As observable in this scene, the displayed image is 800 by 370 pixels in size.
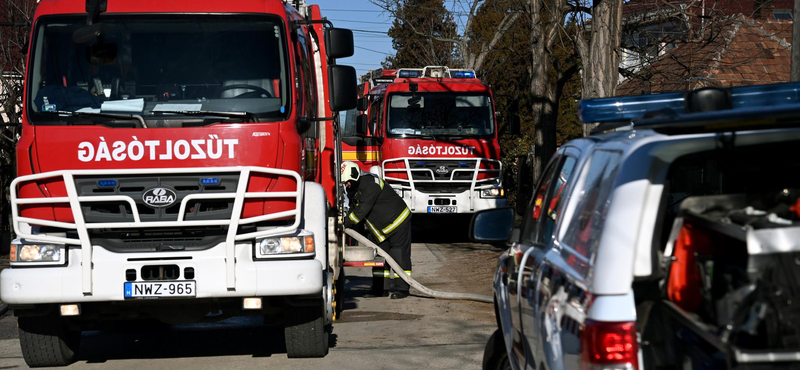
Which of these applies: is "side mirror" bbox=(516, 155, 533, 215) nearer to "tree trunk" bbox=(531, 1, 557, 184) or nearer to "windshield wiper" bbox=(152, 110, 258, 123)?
"tree trunk" bbox=(531, 1, 557, 184)

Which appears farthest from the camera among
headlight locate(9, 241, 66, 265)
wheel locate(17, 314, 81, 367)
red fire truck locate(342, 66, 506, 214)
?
red fire truck locate(342, 66, 506, 214)

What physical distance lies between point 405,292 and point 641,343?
8534 millimetres

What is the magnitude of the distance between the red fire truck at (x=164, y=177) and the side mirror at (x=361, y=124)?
11156mm

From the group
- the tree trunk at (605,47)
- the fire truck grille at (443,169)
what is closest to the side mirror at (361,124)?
the fire truck grille at (443,169)

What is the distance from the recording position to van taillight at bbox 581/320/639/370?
2779 mm

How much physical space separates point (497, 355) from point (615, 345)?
7.04ft

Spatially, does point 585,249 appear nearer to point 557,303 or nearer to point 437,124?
point 557,303

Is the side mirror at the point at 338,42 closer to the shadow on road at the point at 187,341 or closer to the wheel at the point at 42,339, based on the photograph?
the shadow on road at the point at 187,341

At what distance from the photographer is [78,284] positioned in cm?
655

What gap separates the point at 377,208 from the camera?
36.4 feet

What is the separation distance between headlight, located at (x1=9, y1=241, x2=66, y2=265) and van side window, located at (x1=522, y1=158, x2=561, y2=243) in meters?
3.50

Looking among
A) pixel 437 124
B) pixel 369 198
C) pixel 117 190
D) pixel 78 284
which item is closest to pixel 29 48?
pixel 117 190

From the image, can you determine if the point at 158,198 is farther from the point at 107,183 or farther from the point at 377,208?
the point at 377,208

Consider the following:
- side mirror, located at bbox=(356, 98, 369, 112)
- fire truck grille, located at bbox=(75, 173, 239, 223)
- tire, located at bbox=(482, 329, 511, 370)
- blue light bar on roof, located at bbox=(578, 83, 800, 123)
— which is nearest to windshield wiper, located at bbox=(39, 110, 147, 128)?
fire truck grille, located at bbox=(75, 173, 239, 223)
